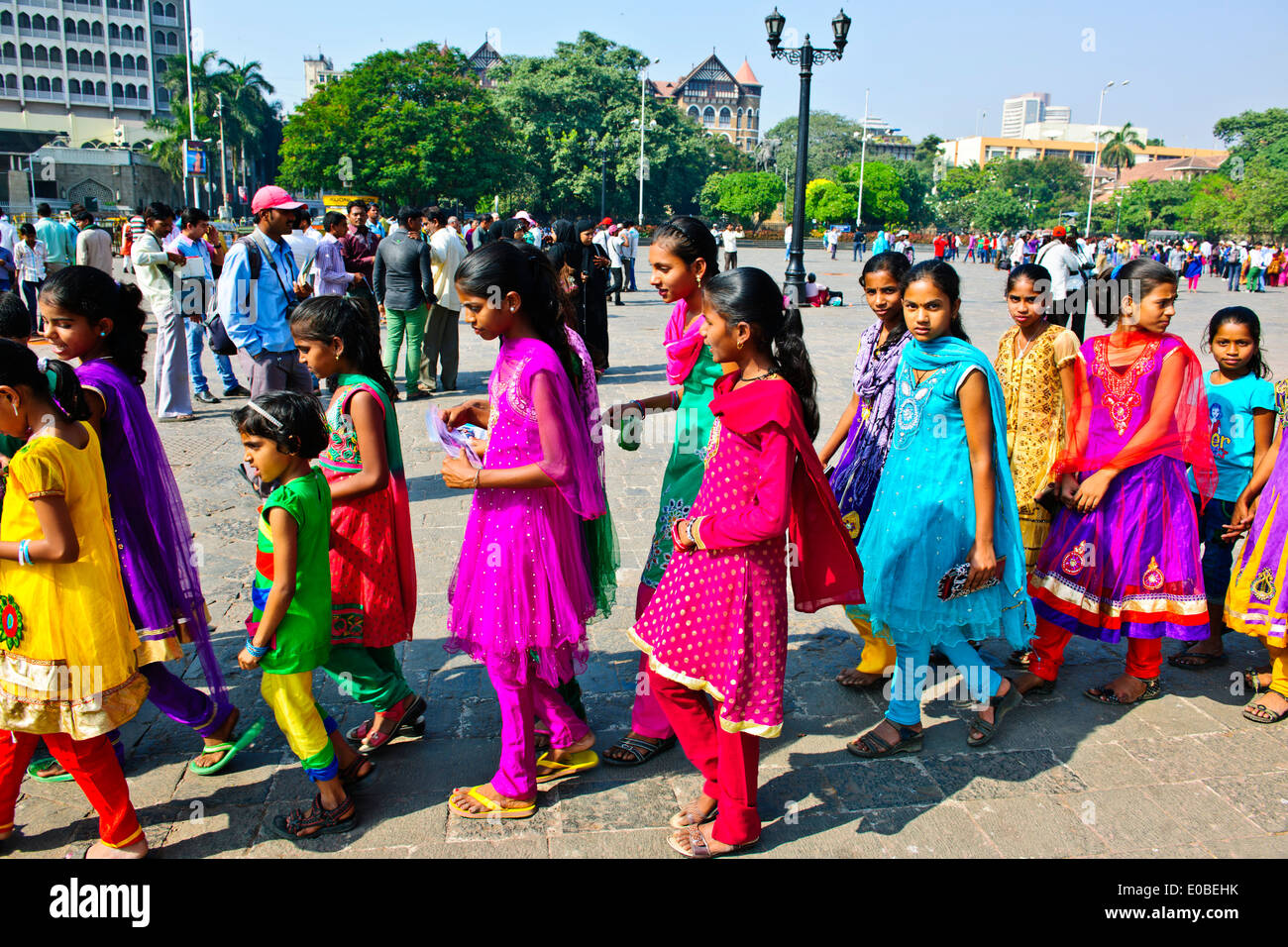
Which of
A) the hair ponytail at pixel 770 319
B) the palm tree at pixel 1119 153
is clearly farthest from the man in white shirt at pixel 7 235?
the palm tree at pixel 1119 153

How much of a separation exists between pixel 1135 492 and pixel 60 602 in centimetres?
357

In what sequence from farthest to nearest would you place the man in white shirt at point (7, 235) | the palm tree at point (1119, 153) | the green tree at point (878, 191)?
the palm tree at point (1119, 153), the green tree at point (878, 191), the man in white shirt at point (7, 235)

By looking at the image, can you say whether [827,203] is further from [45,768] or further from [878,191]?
[45,768]

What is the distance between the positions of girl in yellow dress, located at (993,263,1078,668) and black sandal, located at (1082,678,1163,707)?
53 centimetres

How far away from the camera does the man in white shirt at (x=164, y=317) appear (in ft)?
25.9

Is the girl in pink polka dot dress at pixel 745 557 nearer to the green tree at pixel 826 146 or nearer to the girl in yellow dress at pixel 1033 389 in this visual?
the girl in yellow dress at pixel 1033 389

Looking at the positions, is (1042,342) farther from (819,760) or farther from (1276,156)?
(1276,156)

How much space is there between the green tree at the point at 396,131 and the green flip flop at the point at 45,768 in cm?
4457

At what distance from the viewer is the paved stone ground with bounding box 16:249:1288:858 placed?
102 inches

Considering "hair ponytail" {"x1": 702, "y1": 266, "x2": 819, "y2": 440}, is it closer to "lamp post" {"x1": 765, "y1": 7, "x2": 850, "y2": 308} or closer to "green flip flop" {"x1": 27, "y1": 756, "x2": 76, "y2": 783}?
"green flip flop" {"x1": 27, "y1": 756, "x2": 76, "y2": 783}

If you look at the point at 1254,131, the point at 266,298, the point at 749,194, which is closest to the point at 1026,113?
the point at 1254,131

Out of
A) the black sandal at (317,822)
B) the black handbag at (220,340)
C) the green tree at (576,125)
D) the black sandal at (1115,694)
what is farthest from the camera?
the green tree at (576,125)

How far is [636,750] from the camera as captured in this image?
302 cm

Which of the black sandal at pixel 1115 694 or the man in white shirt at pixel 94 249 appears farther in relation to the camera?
the man in white shirt at pixel 94 249
